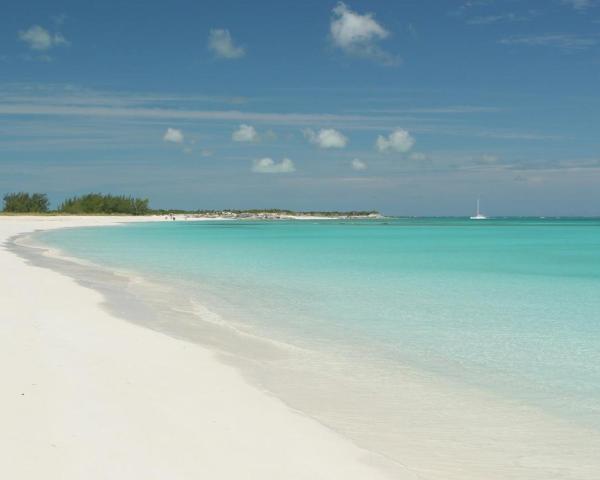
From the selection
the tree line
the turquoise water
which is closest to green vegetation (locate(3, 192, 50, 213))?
the tree line

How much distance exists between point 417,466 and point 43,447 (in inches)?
118

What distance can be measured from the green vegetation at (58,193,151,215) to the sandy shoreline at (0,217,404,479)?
428 feet

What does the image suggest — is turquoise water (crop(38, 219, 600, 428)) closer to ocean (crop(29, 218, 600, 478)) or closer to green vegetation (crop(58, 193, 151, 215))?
ocean (crop(29, 218, 600, 478))

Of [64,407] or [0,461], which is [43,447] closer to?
[0,461]

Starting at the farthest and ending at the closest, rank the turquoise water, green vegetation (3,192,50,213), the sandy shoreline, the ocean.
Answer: green vegetation (3,192,50,213)
the turquoise water
the ocean
the sandy shoreline

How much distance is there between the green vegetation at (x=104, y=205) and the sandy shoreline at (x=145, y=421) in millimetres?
130474

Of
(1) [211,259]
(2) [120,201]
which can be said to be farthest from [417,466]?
(2) [120,201]

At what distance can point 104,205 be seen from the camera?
142500 mm

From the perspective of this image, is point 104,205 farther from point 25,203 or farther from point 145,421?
point 145,421

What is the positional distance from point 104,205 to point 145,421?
143 m

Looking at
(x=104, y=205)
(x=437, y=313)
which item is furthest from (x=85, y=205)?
(x=437, y=313)

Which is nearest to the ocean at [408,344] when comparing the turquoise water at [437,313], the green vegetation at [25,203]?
the turquoise water at [437,313]

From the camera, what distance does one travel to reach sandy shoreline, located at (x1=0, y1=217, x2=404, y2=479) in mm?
4883

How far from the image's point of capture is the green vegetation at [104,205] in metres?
135
